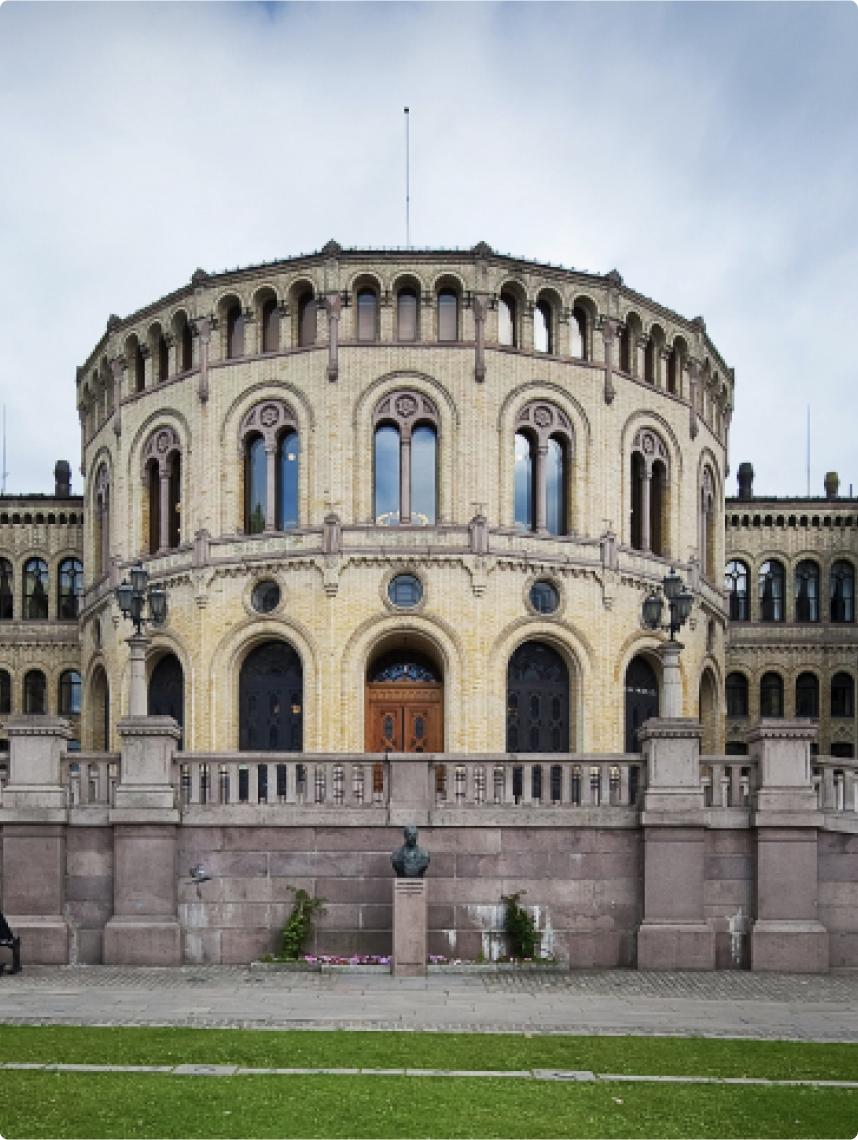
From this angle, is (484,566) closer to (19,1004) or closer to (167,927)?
(167,927)

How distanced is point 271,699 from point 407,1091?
26.0 m

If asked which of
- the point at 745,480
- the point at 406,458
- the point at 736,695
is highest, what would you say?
the point at 745,480

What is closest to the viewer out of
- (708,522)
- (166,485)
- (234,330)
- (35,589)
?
(234,330)

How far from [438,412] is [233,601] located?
7264mm

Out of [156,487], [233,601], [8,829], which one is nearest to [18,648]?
[156,487]

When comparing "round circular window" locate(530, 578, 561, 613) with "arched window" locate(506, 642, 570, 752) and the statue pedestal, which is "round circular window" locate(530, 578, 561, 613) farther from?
the statue pedestal

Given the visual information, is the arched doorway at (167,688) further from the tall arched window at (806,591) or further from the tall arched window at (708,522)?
the tall arched window at (806,591)

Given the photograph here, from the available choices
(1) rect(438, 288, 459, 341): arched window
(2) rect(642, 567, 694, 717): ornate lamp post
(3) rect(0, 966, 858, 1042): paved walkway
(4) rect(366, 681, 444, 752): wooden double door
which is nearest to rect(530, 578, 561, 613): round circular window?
(4) rect(366, 681, 444, 752): wooden double door

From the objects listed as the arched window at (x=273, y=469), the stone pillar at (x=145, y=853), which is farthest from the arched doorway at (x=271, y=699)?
the stone pillar at (x=145, y=853)

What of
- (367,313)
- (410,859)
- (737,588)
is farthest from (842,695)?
(410,859)

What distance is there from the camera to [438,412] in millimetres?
38281

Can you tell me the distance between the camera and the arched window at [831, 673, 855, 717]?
50.0 metres

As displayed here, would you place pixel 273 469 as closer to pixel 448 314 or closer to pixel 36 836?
pixel 448 314

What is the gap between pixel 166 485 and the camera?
134ft
